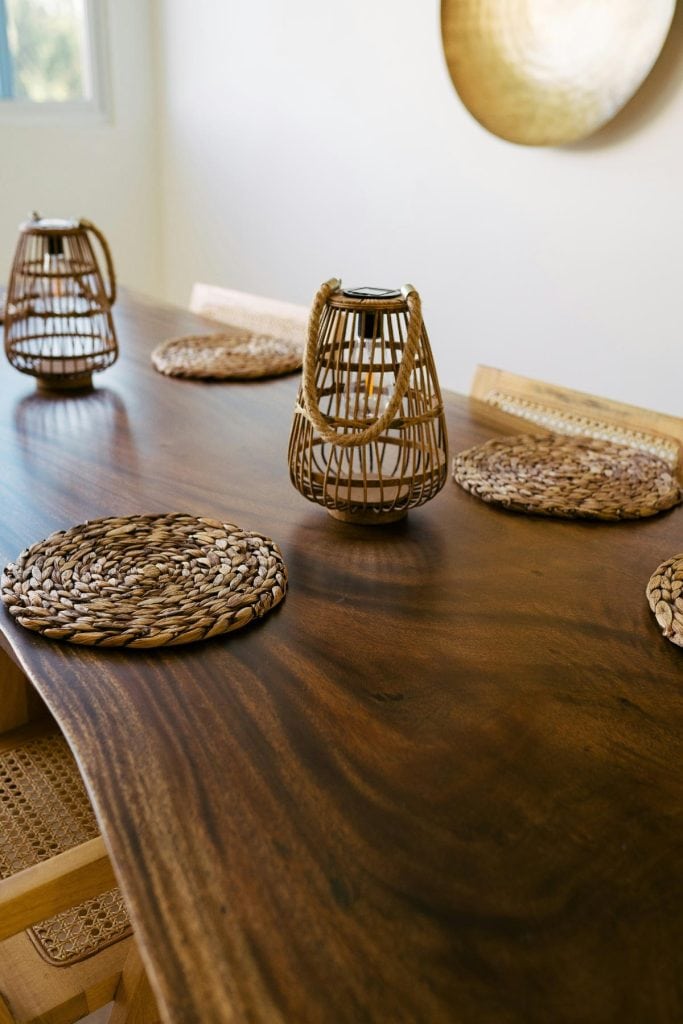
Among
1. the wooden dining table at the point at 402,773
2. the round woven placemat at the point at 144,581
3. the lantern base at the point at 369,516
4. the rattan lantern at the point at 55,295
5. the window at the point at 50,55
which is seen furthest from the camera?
the window at the point at 50,55

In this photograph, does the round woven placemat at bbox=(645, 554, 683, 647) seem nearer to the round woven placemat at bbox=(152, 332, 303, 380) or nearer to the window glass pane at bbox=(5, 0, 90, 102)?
the round woven placemat at bbox=(152, 332, 303, 380)

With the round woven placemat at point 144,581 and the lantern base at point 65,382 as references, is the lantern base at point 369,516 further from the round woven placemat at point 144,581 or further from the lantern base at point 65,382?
the lantern base at point 65,382

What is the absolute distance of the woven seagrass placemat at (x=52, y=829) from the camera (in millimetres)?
902

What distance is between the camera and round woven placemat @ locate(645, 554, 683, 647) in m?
0.75

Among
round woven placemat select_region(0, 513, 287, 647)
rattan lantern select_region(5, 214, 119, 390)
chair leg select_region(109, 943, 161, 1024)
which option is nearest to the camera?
round woven placemat select_region(0, 513, 287, 647)

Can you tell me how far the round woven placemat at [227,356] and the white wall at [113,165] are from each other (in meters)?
2.22

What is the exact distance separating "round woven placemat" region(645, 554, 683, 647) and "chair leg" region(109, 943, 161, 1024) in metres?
0.55

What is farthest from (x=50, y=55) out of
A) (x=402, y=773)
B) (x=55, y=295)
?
(x=402, y=773)

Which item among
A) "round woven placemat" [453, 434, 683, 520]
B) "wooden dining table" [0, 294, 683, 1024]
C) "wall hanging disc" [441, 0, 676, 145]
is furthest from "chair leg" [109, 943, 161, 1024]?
"wall hanging disc" [441, 0, 676, 145]

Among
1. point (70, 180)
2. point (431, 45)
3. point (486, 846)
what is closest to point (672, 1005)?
point (486, 846)

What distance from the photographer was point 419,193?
2.76m

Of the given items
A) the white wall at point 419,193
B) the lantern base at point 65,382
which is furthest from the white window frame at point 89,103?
the lantern base at point 65,382

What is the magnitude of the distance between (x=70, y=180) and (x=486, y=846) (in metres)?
3.70

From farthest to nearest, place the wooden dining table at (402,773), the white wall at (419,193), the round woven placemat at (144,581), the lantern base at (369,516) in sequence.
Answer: the white wall at (419,193) < the lantern base at (369,516) < the round woven placemat at (144,581) < the wooden dining table at (402,773)
